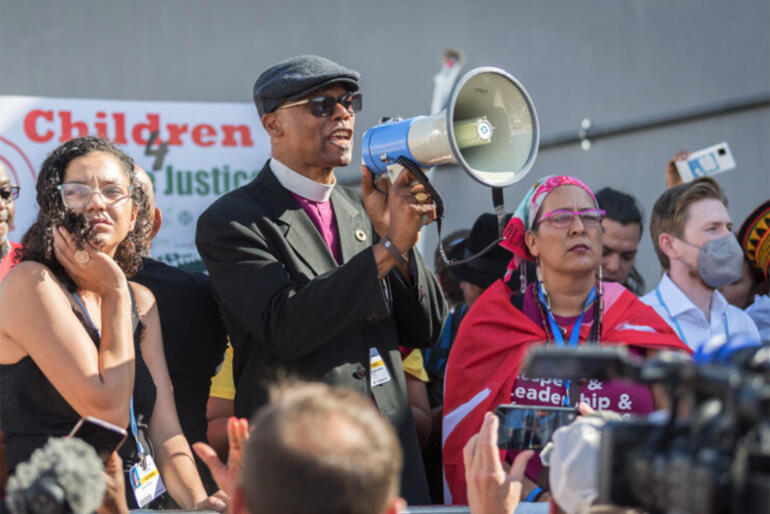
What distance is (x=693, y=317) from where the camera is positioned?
4168 millimetres

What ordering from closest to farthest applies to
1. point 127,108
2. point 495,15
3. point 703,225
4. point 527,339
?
point 527,339 → point 703,225 → point 127,108 → point 495,15

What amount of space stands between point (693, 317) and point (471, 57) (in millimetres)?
3396

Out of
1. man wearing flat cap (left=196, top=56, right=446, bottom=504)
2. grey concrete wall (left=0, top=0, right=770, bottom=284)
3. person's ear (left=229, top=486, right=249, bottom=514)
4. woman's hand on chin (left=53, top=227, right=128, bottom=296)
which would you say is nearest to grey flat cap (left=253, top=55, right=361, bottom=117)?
man wearing flat cap (left=196, top=56, right=446, bottom=504)

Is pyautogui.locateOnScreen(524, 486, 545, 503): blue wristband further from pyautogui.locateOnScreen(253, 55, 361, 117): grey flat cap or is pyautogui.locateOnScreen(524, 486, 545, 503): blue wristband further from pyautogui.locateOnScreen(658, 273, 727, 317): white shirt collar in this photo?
pyautogui.locateOnScreen(253, 55, 361, 117): grey flat cap

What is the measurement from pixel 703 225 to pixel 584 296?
84 cm

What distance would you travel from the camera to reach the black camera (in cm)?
112

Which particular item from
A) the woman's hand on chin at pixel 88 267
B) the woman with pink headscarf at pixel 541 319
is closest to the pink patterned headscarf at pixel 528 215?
the woman with pink headscarf at pixel 541 319

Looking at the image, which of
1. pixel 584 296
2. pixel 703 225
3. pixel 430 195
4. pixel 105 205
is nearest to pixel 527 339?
pixel 584 296

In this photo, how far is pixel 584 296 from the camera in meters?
3.69

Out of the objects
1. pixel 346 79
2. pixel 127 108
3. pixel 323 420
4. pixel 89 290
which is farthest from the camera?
pixel 127 108

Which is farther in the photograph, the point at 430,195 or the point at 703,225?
the point at 703,225

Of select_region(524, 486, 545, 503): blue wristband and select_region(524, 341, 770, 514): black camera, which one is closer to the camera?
select_region(524, 341, 770, 514): black camera

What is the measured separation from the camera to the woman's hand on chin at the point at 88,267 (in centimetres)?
280

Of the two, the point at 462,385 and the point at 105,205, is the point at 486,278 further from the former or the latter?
the point at 105,205
